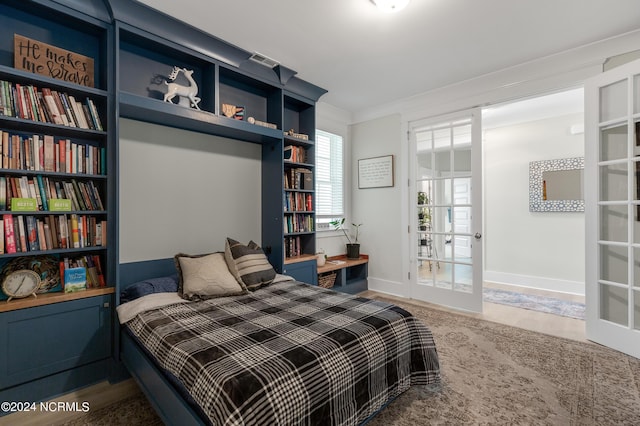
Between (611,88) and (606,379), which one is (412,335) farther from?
(611,88)

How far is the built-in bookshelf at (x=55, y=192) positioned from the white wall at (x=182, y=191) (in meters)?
0.27

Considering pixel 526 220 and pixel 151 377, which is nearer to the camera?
pixel 151 377

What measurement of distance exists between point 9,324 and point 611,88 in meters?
4.75

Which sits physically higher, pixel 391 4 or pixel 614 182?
pixel 391 4

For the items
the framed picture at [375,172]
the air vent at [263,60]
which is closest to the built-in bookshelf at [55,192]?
the air vent at [263,60]

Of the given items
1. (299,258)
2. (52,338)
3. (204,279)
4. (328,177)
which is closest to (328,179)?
(328,177)

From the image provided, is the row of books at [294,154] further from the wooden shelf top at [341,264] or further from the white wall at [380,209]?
the wooden shelf top at [341,264]

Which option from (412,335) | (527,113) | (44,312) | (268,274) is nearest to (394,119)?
(527,113)

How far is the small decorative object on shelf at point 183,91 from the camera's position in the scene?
2.43m

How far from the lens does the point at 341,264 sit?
155 inches

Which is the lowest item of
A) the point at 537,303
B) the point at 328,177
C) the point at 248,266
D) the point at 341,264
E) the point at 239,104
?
the point at 537,303

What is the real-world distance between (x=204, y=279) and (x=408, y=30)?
257 centimetres

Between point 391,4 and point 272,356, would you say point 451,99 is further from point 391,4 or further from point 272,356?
point 272,356

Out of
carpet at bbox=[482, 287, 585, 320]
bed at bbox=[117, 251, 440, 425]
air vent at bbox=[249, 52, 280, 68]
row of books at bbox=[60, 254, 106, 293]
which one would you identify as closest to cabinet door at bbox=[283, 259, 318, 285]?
bed at bbox=[117, 251, 440, 425]
